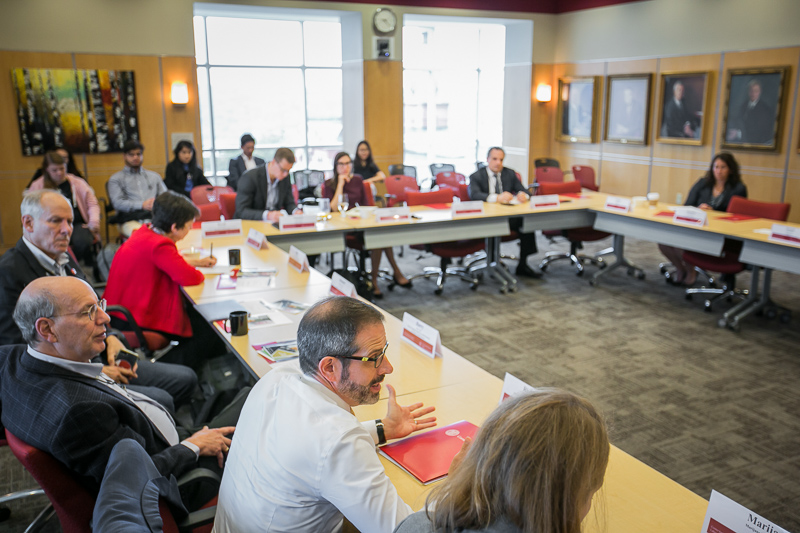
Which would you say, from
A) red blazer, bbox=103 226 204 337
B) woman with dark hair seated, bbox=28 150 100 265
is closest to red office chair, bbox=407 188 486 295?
red blazer, bbox=103 226 204 337

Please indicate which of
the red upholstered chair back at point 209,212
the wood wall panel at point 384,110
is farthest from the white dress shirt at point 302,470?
the wood wall panel at point 384,110

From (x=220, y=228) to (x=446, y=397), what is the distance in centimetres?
336

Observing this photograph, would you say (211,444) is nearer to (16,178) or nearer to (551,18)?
(16,178)

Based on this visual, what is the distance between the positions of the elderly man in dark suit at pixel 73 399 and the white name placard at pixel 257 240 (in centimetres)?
248

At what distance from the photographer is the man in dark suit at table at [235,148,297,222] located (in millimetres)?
5801

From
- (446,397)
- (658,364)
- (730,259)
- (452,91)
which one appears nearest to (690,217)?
(730,259)

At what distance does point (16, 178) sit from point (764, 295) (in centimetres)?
832

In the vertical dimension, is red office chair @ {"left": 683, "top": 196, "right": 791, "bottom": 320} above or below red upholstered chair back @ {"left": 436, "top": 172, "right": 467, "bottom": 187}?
below

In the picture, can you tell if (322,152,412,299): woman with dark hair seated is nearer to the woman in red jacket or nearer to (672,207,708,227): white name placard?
(672,207,708,227): white name placard

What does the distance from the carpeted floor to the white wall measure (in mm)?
3391

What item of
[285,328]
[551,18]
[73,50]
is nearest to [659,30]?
[551,18]

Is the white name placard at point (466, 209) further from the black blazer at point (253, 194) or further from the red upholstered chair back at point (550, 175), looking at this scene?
the red upholstered chair back at point (550, 175)

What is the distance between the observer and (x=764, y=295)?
5.47 metres

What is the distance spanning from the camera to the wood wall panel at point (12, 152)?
7.77m
